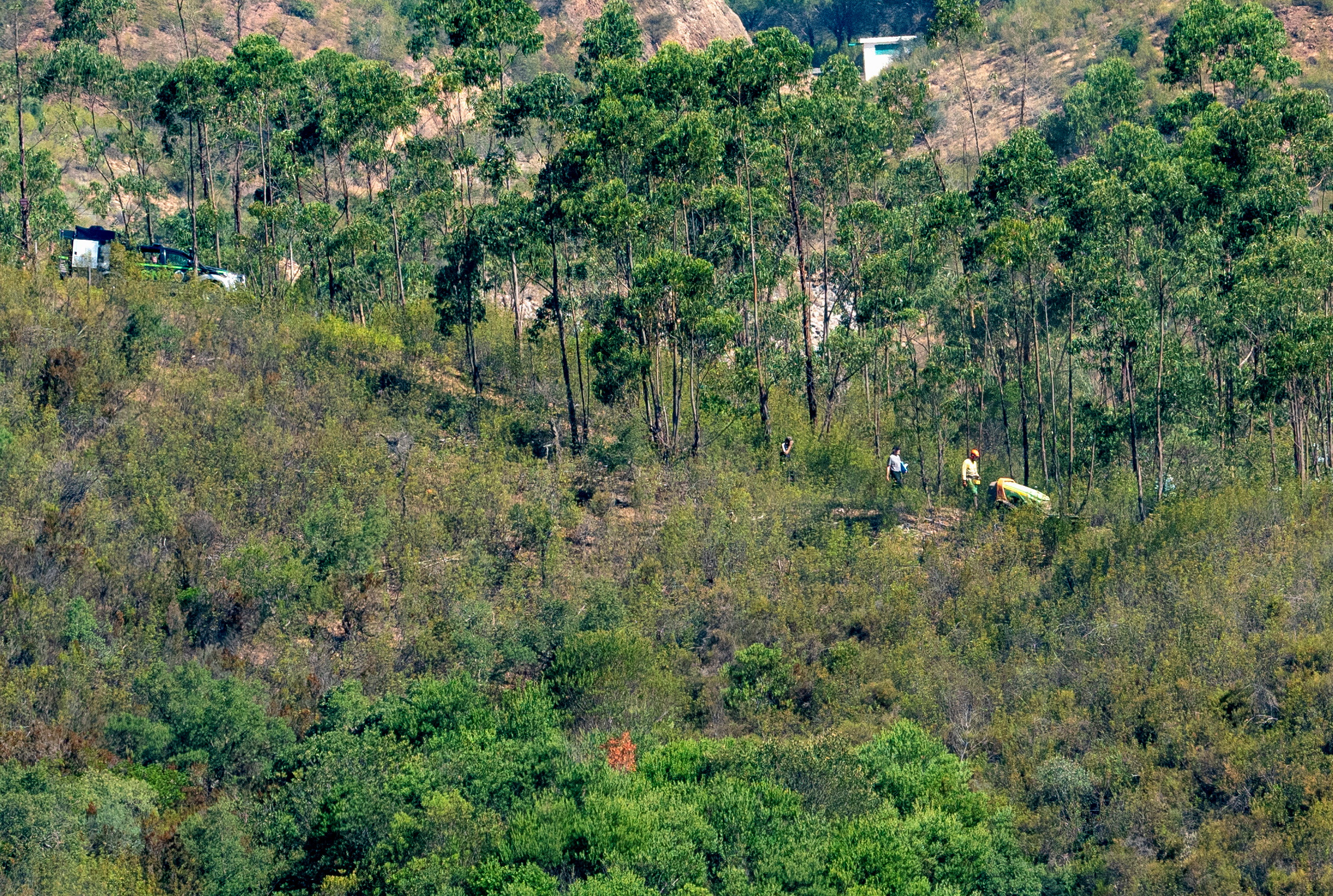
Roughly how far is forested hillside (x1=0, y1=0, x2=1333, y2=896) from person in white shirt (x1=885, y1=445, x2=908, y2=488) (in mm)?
570

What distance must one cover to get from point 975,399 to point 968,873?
74.3ft

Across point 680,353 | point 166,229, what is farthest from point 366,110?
point 166,229

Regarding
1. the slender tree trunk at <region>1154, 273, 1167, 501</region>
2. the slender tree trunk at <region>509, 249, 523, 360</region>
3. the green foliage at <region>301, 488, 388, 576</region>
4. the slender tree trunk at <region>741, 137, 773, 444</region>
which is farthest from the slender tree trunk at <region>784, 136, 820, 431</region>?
the green foliage at <region>301, 488, 388, 576</region>

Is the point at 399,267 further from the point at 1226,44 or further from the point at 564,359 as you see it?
the point at 1226,44

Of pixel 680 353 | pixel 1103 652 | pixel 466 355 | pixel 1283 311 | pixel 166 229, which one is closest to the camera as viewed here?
pixel 1103 652

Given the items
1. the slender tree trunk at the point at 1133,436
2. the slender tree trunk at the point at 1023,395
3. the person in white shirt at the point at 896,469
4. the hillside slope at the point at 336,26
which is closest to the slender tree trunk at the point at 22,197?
the person in white shirt at the point at 896,469

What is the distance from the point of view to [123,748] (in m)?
24.6

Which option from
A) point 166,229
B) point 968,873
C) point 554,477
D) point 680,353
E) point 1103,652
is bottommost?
point 968,873

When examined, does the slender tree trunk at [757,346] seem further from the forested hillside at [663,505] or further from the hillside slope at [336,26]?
the hillside slope at [336,26]

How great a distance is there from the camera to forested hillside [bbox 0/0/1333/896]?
22328mm

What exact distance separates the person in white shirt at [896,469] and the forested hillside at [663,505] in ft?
1.87

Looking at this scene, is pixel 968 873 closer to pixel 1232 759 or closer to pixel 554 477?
pixel 1232 759

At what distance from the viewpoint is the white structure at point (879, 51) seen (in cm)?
8275

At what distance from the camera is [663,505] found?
33.1 meters
